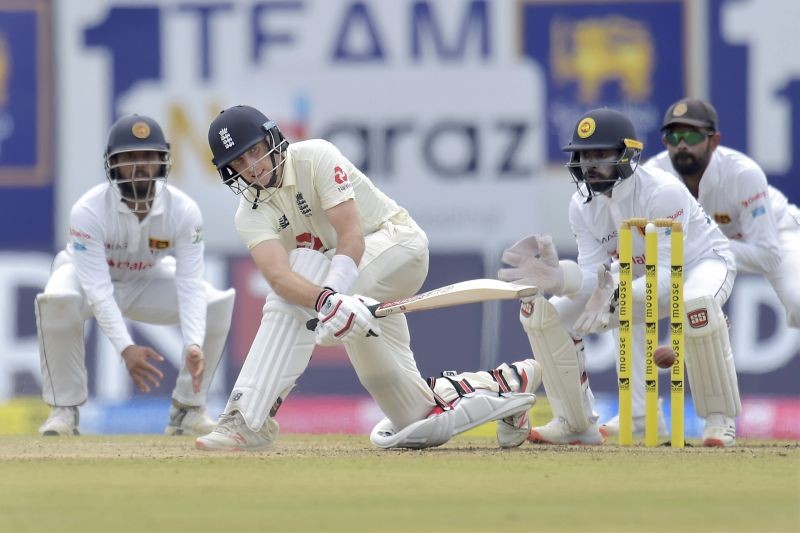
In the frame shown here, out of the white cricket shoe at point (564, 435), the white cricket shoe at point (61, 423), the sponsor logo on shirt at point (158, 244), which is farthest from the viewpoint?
the sponsor logo on shirt at point (158, 244)

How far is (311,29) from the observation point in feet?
27.9

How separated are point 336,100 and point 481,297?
4.05 metres

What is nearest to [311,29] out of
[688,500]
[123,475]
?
[123,475]

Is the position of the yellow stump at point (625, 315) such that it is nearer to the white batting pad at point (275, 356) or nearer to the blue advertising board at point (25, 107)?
the white batting pad at point (275, 356)

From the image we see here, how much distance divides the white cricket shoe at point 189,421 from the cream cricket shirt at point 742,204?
6.53ft

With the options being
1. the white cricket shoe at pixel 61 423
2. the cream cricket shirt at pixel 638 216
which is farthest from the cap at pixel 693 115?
the white cricket shoe at pixel 61 423

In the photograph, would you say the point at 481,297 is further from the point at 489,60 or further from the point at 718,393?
the point at 489,60

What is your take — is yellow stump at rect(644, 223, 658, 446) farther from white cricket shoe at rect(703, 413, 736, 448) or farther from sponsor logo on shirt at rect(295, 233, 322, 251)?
sponsor logo on shirt at rect(295, 233, 322, 251)

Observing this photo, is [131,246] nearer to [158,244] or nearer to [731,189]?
[158,244]

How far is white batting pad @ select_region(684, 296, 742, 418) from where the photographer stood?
199 inches

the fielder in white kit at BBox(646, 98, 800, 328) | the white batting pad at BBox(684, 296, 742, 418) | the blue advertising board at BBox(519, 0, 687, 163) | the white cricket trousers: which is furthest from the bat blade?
the blue advertising board at BBox(519, 0, 687, 163)

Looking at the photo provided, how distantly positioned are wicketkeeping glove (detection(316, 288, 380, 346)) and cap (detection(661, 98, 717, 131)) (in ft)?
7.03

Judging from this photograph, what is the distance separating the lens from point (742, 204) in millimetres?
6301

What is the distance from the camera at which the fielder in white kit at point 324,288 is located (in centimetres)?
466
